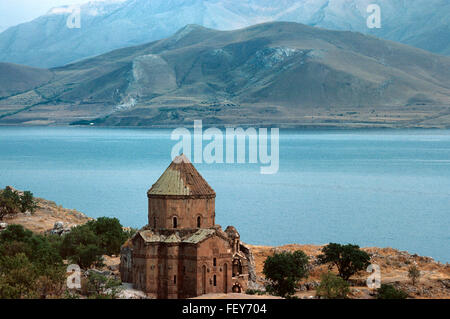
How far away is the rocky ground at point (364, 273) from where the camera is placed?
136 feet

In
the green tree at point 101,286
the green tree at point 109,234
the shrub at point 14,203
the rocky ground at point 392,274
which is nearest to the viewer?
the green tree at point 101,286

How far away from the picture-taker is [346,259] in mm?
44594

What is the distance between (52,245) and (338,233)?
36.4m

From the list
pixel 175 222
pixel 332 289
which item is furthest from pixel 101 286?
pixel 332 289

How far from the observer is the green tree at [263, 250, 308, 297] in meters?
40.0

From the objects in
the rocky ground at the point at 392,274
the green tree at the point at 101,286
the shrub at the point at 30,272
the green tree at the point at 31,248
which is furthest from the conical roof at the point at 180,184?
the rocky ground at the point at 392,274

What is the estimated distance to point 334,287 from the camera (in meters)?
37.5

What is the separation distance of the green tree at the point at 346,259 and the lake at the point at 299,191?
18613 mm

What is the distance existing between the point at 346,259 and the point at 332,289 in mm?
7326

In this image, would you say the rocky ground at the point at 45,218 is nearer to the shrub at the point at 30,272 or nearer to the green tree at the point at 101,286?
the shrub at the point at 30,272

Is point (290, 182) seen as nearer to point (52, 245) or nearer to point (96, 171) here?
point (96, 171)

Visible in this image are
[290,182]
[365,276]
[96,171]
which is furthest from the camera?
[96,171]

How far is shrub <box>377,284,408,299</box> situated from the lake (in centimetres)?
2331
